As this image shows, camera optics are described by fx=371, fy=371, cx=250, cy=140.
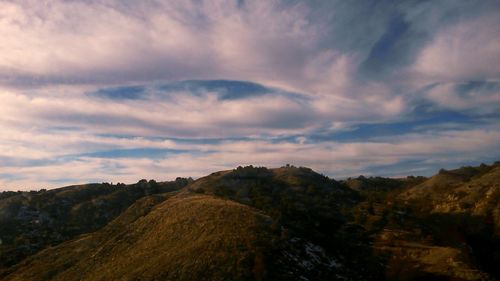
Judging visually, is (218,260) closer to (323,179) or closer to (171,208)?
(171,208)

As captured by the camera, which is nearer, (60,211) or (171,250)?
(171,250)

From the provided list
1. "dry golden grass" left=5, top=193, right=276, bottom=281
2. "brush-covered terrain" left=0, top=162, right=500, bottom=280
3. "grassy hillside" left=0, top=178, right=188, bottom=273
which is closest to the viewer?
"dry golden grass" left=5, top=193, right=276, bottom=281

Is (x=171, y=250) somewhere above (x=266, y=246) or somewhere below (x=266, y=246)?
below

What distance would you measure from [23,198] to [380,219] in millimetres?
143594

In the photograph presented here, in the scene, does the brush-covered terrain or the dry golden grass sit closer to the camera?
the dry golden grass

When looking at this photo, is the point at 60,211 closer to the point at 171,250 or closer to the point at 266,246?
the point at 171,250

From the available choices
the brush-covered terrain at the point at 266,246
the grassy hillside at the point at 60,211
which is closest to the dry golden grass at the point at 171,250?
the brush-covered terrain at the point at 266,246

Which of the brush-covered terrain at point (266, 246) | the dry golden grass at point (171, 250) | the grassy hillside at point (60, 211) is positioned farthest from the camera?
the grassy hillside at point (60, 211)

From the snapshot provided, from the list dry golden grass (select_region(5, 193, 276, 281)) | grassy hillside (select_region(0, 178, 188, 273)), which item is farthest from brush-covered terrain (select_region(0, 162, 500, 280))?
grassy hillside (select_region(0, 178, 188, 273))

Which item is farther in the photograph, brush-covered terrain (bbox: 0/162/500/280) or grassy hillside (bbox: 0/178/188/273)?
grassy hillside (bbox: 0/178/188/273)

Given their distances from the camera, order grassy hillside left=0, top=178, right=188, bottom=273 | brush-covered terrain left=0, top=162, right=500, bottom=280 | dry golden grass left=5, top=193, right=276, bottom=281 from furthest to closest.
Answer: grassy hillside left=0, top=178, right=188, bottom=273 → brush-covered terrain left=0, top=162, right=500, bottom=280 → dry golden grass left=5, top=193, right=276, bottom=281

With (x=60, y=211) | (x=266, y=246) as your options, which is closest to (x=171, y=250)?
(x=266, y=246)

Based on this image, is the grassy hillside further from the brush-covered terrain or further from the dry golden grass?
the dry golden grass

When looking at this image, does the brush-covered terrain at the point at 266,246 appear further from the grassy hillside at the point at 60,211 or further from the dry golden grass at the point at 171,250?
the grassy hillside at the point at 60,211
